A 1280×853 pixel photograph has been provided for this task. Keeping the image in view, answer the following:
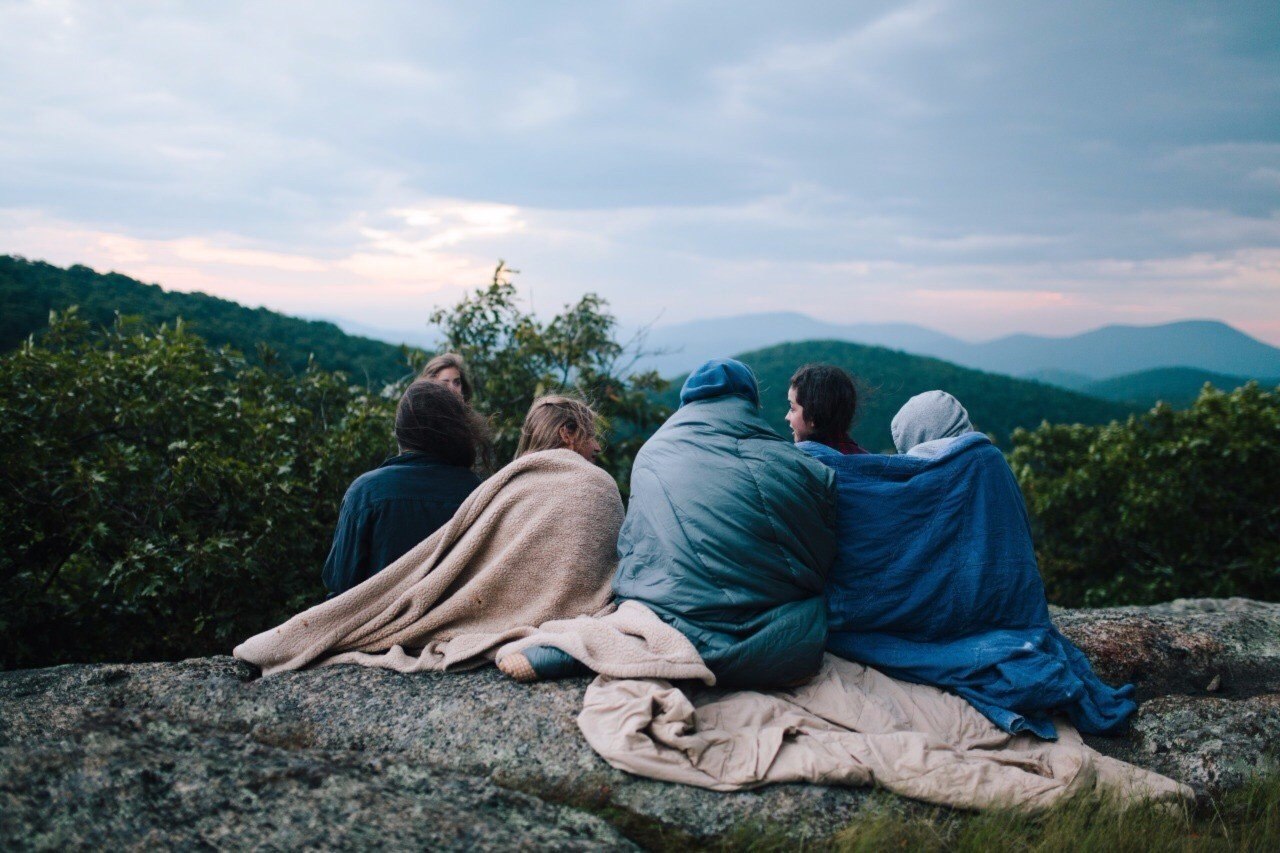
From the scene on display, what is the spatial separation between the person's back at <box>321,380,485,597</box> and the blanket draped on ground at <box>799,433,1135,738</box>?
1797 millimetres

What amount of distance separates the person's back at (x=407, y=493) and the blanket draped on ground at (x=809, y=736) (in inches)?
32.6

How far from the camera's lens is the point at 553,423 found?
404 centimetres

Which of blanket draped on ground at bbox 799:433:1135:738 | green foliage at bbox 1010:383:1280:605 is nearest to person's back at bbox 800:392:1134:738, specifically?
blanket draped on ground at bbox 799:433:1135:738

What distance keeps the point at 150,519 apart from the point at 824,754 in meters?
4.64

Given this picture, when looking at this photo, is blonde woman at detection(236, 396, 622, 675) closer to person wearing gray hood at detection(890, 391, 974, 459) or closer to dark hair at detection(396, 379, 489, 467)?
dark hair at detection(396, 379, 489, 467)

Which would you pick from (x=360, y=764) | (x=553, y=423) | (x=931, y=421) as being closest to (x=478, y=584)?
(x=553, y=423)

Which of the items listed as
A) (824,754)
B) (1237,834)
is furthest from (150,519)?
(1237,834)

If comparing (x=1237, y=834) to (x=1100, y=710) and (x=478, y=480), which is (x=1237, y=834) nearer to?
(x=1100, y=710)

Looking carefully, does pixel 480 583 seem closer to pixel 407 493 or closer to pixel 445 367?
pixel 407 493

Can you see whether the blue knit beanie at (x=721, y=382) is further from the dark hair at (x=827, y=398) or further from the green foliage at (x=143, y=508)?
the green foliage at (x=143, y=508)

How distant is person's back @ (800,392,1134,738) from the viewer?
12.1 feet

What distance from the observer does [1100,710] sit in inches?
148

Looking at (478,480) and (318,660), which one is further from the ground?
(478,480)

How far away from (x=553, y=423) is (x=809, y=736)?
5.96ft
